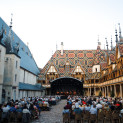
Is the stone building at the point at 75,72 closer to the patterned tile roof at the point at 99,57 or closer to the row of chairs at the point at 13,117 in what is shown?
the patterned tile roof at the point at 99,57

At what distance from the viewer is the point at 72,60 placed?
176ft

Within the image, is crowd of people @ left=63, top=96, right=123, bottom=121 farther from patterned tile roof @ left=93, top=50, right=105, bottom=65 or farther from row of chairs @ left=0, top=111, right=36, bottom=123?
patterned tile roof @ left=93, top=50, right=105, bottom=65

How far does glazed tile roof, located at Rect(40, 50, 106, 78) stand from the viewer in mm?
49875

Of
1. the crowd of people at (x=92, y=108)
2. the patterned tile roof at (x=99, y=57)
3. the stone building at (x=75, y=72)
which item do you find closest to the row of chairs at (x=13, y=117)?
the crowd of people at (x=92, y=108)

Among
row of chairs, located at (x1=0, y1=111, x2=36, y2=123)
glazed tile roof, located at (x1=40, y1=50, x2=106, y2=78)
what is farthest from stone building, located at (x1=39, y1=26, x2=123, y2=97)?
row of chairs, located at (x1=0, y1=111, x2=36, y2=123)

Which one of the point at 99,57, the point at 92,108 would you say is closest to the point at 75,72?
the point at 99,57

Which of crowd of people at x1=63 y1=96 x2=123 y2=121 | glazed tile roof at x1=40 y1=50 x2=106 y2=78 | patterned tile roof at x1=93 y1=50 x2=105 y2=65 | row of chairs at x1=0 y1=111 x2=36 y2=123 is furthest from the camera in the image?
glazed tile roof at x1=40 y1=50 x2=106 y2=78

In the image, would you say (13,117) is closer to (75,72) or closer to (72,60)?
(75,72)

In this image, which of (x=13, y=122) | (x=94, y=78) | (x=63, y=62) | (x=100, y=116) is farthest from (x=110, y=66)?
(x=13, y=122)

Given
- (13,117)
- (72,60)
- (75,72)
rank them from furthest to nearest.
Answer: (72,60) → (75,72) → (13,117)

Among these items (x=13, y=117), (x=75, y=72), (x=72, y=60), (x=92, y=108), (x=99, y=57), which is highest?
(x=99, y=57)

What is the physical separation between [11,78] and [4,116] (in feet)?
40.5

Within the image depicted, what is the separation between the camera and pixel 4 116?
10523mm

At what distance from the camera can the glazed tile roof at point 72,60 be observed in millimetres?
49875
